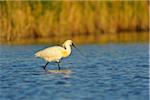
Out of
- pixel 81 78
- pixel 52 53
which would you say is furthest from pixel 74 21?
pixel 81 78

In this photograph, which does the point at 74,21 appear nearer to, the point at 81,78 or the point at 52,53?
the point at 52,53

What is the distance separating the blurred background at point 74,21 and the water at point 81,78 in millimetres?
4652

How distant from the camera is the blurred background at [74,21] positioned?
23.3m

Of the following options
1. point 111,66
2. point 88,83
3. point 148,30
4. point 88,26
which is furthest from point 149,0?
point 88,83

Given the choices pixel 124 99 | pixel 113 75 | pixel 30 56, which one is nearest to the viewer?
pixel 124 99

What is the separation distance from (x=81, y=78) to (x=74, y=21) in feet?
46.1

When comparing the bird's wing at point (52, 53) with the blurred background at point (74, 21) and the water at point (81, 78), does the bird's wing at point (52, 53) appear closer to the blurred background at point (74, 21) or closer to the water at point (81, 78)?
the water at point (81, 78)

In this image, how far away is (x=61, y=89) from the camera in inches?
418

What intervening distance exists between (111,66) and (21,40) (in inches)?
379

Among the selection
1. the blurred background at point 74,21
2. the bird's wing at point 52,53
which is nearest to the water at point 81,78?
the bird's wing at point 52,53

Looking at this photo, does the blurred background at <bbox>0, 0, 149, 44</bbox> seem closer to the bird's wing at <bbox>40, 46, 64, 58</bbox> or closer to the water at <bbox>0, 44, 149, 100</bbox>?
the water at <bbox>0, 44, 149, 100</bbox>

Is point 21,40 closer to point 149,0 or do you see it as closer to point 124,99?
point 149,0

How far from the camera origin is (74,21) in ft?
85.4

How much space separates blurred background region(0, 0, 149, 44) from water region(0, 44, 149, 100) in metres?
4.65
